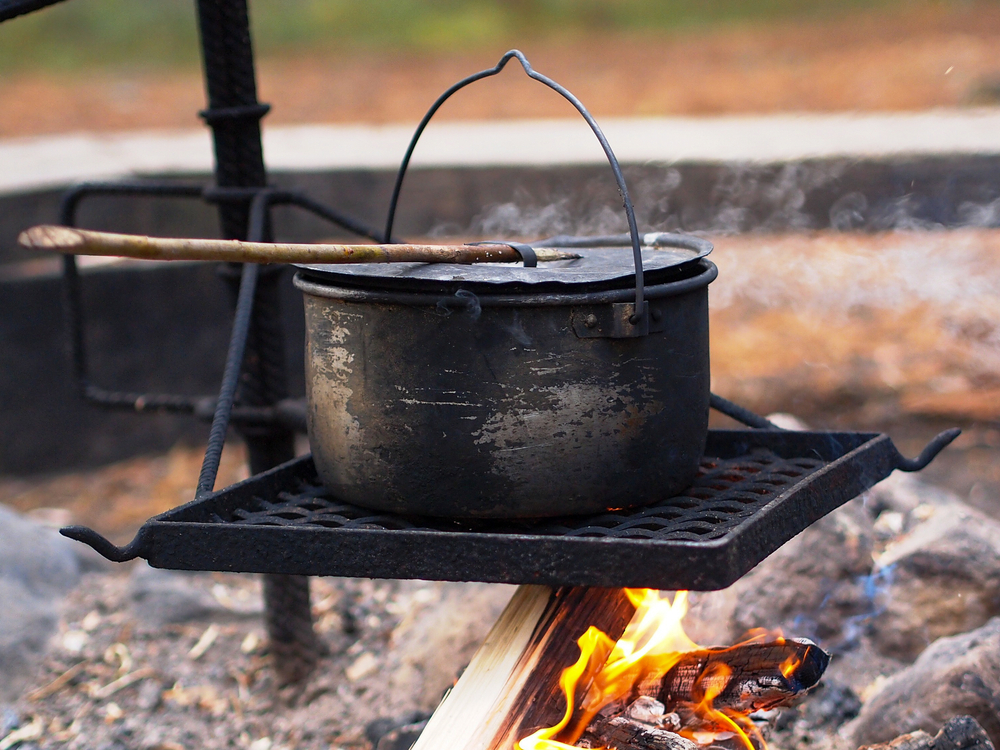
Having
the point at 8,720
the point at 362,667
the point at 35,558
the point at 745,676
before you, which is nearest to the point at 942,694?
the point at 745,676

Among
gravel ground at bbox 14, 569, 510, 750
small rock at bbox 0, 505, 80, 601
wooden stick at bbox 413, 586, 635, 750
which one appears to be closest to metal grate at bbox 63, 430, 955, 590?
wooden stick at bbox 413, 586, 635, 750

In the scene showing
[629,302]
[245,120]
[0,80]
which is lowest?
[629,302]

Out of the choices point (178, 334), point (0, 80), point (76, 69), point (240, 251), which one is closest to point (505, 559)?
point (240, 251)

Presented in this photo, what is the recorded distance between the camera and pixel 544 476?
166 centimetres

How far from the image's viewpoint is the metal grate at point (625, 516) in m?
1.67

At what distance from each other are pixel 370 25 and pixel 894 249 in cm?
1564

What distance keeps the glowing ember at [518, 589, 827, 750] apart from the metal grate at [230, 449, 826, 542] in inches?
11.4

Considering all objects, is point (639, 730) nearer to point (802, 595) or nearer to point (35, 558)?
point (802, 595)

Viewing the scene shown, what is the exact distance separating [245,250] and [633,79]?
12.4 metres

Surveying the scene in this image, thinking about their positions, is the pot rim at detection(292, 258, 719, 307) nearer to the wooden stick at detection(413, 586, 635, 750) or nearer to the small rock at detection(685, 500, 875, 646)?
the wooden stick at detection(413, 586, 635, 750)

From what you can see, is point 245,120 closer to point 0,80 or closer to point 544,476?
point 544,476

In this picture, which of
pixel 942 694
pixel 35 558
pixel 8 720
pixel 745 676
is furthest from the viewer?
pixel 35 558

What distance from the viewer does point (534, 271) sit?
1739mm

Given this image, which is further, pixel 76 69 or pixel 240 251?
pixel 76 69
